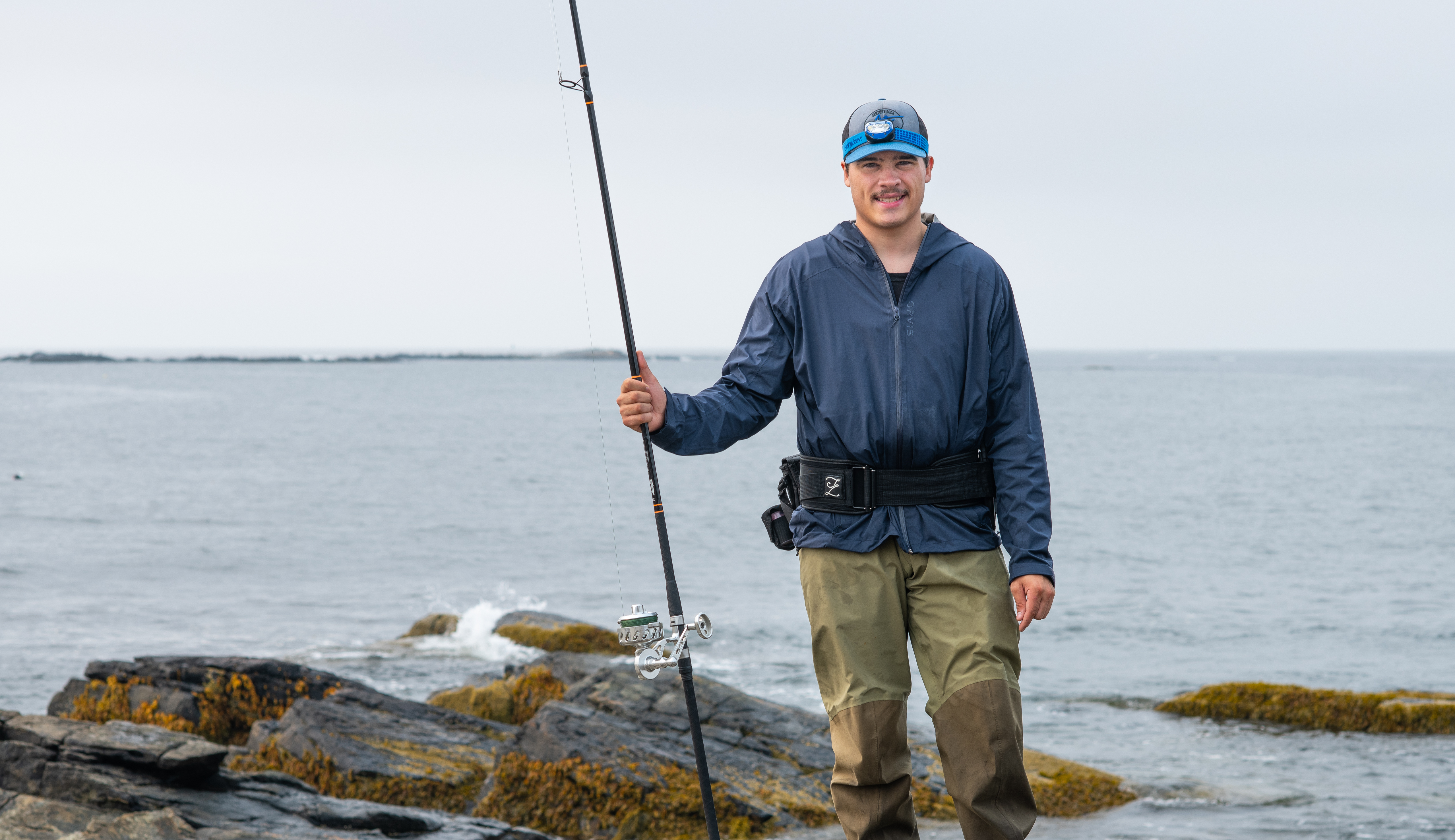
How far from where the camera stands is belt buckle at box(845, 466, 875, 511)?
4.18 m

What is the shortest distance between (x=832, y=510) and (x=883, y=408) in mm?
406

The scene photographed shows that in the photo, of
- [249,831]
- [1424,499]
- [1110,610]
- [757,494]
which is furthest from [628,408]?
[1424,499]

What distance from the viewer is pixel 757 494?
147 feet

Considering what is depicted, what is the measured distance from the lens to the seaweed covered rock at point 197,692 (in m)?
11.1

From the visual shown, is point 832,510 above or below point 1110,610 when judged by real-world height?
above

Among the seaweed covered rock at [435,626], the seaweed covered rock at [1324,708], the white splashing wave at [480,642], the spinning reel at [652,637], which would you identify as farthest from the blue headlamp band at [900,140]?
the seaweed covered rock at [435,626]

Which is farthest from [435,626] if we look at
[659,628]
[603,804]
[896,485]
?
[896,485]

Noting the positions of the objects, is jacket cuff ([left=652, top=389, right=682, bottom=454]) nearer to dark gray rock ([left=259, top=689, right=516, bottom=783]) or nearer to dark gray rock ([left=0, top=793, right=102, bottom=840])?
dark gray rock ([left=0, top=793, right=102, bottom=840])

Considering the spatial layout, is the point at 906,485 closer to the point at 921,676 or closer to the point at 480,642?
the point at 921,676

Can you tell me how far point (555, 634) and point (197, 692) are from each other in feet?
25.5

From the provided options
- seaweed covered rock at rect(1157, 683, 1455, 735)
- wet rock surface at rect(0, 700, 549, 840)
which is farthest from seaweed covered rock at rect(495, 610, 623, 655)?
wet rock surface at rect(0, 700, 549, 840)

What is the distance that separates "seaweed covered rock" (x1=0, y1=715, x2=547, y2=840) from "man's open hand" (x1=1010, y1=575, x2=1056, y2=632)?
152 inches

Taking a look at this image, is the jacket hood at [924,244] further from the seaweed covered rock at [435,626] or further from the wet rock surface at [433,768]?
the seaweed covered rock at [435,626]

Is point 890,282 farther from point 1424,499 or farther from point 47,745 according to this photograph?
point 1424,499
